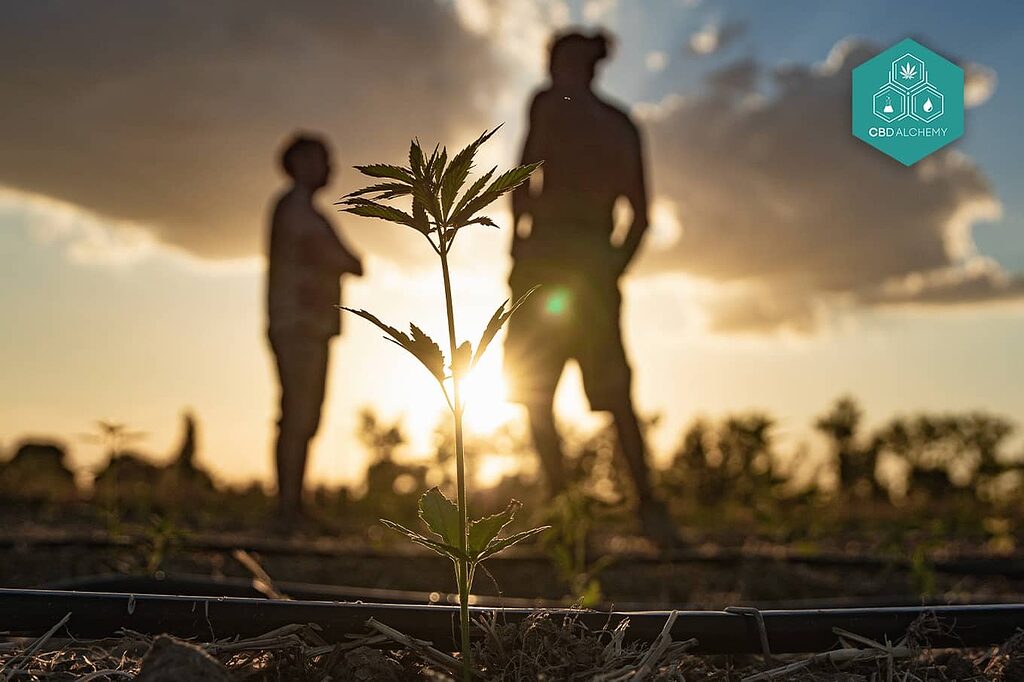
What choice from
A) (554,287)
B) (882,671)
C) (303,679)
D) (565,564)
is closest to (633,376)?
(554,287)

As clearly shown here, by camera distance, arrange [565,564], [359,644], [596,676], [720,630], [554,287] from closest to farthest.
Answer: [596,676], [359,644], [720,630], [565,564], [554,287]

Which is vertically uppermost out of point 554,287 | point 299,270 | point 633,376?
point 299,270

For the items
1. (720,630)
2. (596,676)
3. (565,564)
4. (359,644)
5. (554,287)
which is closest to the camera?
(596,676)

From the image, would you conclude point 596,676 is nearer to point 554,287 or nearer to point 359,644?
point 359,644

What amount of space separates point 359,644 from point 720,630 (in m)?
0.71

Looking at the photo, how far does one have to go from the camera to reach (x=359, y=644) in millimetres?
1613

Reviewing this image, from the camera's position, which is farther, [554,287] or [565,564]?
[554,287]

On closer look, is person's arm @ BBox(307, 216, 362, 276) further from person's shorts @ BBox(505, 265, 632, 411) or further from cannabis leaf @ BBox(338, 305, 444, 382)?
cannabis leaf @ BBox(338, 305, 444, 382)

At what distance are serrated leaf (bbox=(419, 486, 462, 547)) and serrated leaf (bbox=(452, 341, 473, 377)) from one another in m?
0.23

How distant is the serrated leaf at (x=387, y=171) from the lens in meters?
1.40

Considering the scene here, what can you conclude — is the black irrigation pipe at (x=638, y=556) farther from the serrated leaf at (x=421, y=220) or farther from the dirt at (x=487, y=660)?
the serrated leaf at (x=421, y=220)

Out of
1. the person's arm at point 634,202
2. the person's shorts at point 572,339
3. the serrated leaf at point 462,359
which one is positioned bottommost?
the serrated leaf at point 462,359

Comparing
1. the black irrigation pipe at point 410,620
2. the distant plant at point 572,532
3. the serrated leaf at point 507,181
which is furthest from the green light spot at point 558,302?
the serrated leaf at point 507,181

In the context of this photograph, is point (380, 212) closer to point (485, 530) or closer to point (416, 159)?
point (416, 159)
